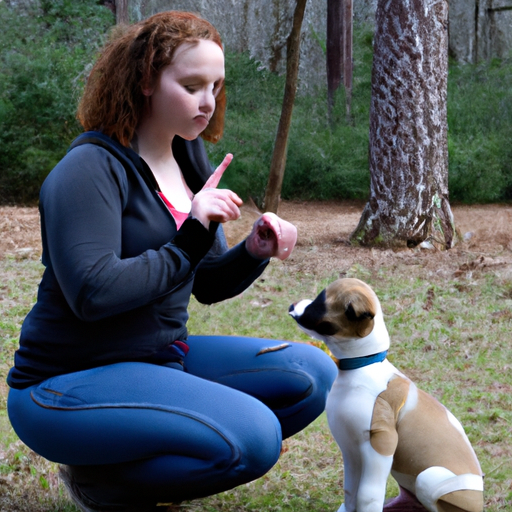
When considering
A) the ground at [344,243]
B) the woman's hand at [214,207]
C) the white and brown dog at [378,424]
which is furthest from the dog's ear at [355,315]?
the ground at [344,243]

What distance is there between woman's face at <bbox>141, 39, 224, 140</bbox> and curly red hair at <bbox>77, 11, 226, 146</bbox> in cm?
3

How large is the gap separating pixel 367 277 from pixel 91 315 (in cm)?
392

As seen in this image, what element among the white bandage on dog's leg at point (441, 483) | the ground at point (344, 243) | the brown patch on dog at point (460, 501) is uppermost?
the white bandage on dog's leg at point (441, 483)

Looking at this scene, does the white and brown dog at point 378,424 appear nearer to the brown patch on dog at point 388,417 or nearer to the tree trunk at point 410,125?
the brown patch on dog at point 388,417

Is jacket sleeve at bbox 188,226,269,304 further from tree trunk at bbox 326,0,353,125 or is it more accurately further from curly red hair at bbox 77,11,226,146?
tree trunk at bbox 326,0,353,125

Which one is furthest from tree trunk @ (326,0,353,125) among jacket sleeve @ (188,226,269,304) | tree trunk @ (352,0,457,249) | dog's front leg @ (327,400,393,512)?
dog's front leg @ (327,400,393,512)

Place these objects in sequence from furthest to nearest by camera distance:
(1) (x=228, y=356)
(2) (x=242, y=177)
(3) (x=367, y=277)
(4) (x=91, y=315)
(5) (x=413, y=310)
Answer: (2) (x=242, y=177)
(3) (x=367, y=277)
(5) (x=413, y=310)
(1) (x=228, y=356)
(4) (x=91, y=315)

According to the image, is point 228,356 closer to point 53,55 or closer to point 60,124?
point 60,124

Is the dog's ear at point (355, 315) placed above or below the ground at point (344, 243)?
above

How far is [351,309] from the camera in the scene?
1.96 metres

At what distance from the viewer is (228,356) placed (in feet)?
7.66

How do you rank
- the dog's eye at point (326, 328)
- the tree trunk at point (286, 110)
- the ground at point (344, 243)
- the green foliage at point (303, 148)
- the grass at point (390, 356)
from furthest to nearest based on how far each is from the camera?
the green foliage at point (303, 148) → the tree trunk at point (286, 110) → the ground at point (344, 243) → the grass at point (390, 356) → the dog's eye at point (326, 328)

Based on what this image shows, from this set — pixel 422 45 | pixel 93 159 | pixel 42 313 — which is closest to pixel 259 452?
pixel 42 313

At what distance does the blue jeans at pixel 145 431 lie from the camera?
1828 mm
